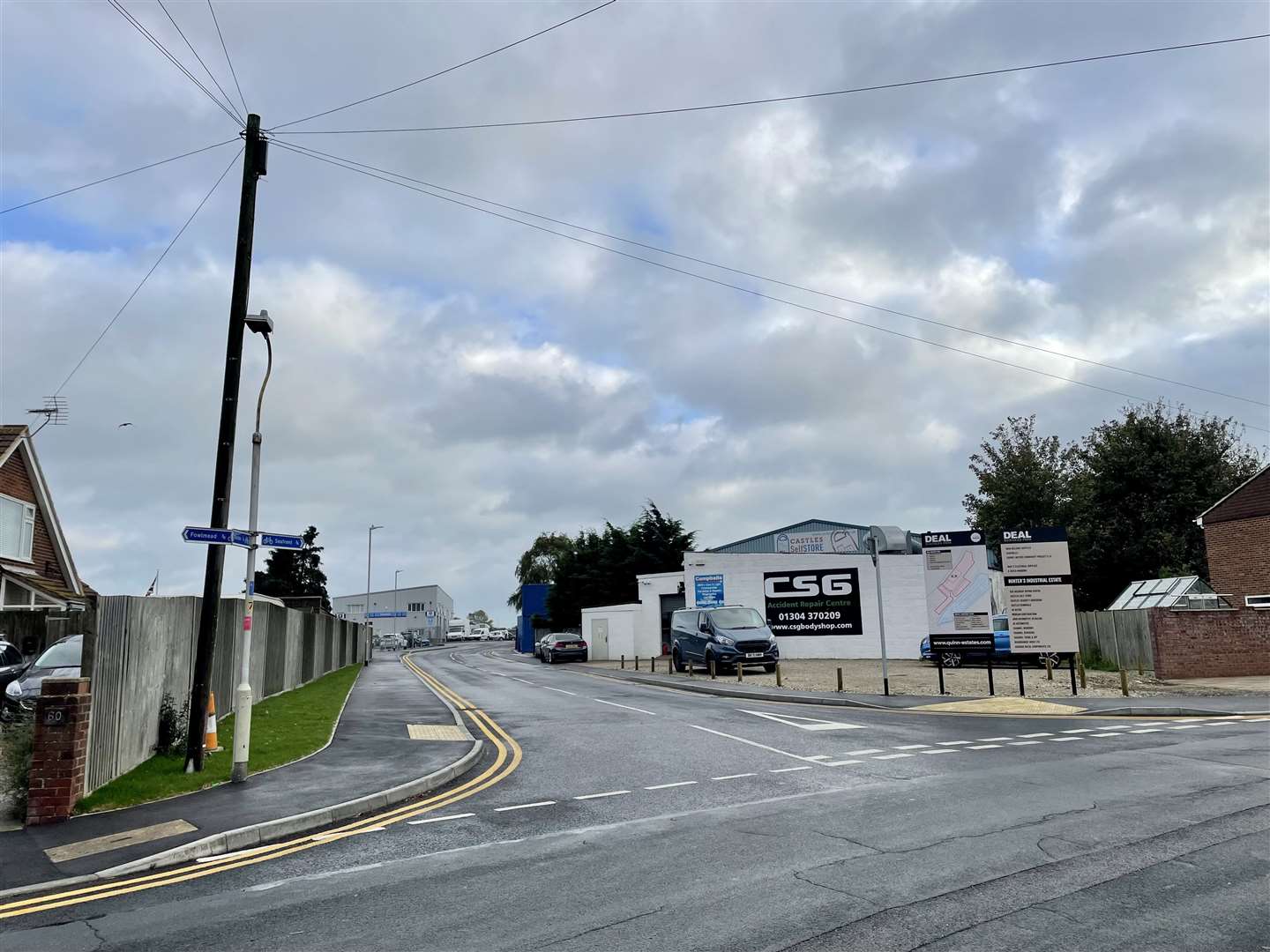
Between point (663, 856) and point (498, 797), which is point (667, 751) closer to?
point (498, 797)

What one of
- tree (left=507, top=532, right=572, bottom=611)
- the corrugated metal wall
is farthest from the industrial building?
the corrugated metal wall

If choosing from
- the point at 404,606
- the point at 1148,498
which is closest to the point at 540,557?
the point at 404,606

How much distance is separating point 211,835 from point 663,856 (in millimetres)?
4121

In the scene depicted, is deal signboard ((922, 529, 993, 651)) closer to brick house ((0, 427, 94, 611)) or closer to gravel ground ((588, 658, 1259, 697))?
gravel ground ((588, 658, 1259, 697))

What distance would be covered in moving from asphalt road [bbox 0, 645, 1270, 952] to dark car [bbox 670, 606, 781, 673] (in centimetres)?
1599

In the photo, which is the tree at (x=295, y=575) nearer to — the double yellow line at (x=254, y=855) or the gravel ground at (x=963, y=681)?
the gravel ground at (x=963, y=681)

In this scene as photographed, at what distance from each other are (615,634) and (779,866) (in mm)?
42987

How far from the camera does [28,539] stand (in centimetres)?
2766

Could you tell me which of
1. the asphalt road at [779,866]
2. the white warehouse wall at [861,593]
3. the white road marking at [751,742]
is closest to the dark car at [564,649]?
the white warehouse wall at [861,593]

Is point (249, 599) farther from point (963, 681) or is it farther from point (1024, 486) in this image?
point (1024, 486)

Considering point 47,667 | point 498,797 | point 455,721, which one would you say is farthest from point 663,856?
point 47,667

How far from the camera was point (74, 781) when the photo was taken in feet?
29.4

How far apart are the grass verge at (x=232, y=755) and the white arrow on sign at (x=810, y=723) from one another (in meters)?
8.14

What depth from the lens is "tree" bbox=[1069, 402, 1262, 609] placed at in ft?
149
